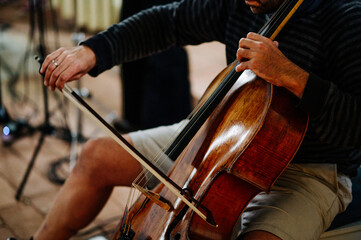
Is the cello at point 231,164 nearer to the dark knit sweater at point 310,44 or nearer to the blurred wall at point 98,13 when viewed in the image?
the dark knit sweater at point 310,44

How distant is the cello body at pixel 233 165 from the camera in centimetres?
94

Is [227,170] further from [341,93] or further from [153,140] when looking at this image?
[153,140]

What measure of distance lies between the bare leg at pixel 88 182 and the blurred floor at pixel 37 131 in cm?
45

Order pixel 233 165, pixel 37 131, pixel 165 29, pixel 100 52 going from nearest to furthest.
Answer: pixel 233 165 → pixel 100 52 → pixel 165 29 → pixel 37 131

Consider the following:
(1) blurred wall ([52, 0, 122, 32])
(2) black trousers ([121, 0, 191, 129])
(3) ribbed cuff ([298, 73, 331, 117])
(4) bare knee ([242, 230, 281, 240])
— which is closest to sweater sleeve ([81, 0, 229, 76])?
(3) ribbed cuff ([298, 73, 331, 117])

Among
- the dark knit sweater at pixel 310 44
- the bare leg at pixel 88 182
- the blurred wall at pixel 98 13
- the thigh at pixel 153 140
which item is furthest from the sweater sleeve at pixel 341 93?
the blurred wall at pixel 98 13

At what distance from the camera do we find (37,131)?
2.53m

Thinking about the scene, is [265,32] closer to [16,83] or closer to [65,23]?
[16,83]

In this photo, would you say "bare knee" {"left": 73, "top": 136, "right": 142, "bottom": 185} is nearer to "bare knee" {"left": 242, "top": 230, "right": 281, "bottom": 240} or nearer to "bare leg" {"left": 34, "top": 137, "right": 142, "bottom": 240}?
"bare leg" {"left": 34, "top": 137, "right": 142, "bottom": 240}

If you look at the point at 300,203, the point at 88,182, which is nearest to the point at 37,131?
the point at 88,182

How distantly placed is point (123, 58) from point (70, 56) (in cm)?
21

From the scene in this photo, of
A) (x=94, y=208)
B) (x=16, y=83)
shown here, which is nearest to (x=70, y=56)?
(x=94, y=208)

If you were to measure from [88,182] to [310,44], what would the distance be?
70 centimetres

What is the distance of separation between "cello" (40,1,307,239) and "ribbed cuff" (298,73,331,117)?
0.04 m
